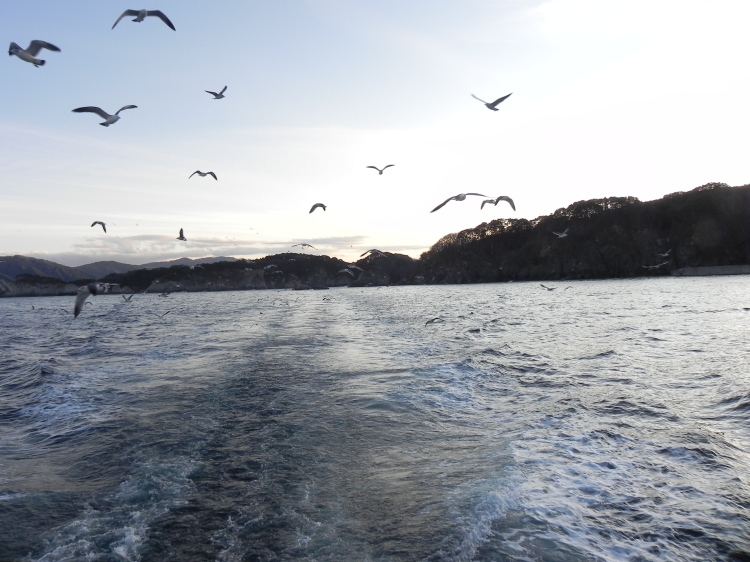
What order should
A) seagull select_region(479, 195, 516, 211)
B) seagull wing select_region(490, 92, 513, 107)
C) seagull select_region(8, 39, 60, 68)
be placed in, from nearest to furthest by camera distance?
seagull select_region(8, 39, 60, 68)
seagull wing select_region(490, 92, 513, 107)
seagull select_region(479, 195, 516, 211)

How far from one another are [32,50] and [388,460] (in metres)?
12.3

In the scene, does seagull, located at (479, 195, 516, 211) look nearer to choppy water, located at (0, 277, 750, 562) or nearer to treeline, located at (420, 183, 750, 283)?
choppy water, located at (0, 277, 750, 562)

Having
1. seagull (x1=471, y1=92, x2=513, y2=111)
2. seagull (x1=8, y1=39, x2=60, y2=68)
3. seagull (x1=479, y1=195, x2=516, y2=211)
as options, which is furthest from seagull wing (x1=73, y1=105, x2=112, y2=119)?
seagull (x1=479, y1=195, x2=516, y2=211)

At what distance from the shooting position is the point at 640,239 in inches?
5802

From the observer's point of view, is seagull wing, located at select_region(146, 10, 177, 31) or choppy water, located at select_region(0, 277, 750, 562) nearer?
choppy water, located at select_region(0, 277, 750, 562)

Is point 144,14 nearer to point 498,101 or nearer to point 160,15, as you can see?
point 160,15

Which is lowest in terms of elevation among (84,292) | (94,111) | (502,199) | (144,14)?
(84,292)

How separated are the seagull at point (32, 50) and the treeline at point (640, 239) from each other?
135011 millimetres

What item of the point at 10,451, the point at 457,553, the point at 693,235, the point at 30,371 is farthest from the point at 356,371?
the point at 693,235

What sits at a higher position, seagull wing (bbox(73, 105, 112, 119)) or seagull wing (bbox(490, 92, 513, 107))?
seagull wing (bbox(490, 92, 513, 107))

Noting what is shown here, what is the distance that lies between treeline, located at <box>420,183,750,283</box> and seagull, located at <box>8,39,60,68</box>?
13501cm

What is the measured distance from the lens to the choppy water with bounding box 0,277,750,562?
20.2 ft

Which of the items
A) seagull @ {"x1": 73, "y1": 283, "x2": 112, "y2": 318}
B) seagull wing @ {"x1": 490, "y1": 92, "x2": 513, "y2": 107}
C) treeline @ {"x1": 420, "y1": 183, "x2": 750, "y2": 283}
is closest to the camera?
seagull @ {"x1": 73, "y1": 283, "x2": 112, "y2": 318}

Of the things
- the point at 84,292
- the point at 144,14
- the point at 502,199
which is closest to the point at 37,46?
the point at 144,14
